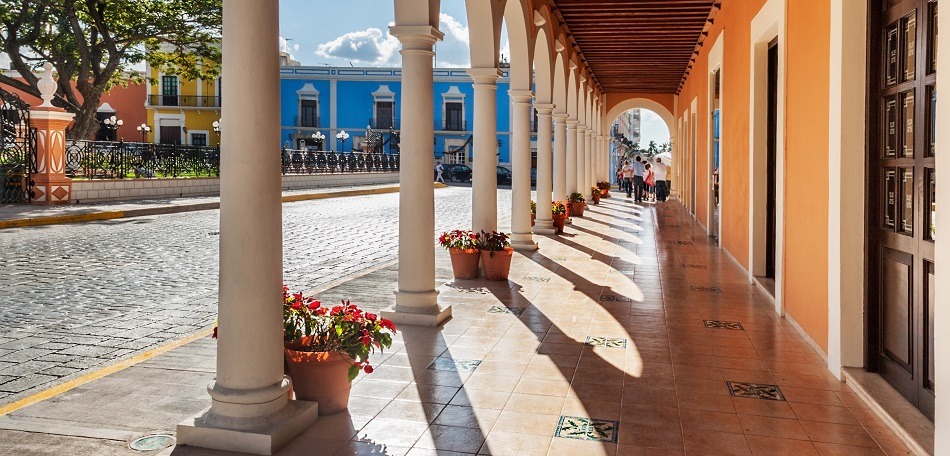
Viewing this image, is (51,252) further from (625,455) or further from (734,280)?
(625,455)

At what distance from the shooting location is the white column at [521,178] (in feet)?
36.1

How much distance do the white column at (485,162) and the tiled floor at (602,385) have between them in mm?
1362

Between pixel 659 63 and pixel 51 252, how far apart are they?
43.6 ft

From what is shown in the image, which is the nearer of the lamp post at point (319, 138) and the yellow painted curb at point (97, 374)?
the yellow painted curb at point (97, 374)

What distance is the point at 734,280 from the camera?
27.6 feet

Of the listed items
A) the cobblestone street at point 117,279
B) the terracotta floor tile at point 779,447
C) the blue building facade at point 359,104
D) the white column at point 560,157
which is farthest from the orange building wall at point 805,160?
the blue building facade at point 359,104

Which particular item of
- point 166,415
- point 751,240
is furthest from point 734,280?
point 166,415

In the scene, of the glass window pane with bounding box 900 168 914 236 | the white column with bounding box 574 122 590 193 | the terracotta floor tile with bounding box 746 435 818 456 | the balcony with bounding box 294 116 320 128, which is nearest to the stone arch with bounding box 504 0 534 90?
the glass window pane with bounding box 900 168 914 236

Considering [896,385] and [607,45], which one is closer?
[896,385]

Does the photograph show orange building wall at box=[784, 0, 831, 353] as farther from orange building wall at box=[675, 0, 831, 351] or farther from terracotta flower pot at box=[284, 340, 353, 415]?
terracotta flower pot at box=[284, 340, 353, 415]

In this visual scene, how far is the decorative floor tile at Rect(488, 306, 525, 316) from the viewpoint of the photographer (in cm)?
659

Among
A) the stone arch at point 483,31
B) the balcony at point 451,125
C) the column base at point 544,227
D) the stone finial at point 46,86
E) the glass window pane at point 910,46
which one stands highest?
the balcony at point 451,125

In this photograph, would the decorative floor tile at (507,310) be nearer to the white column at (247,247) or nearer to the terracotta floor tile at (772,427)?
the terracotta floor tile at (772,427)

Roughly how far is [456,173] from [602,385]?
39408 millimetres
